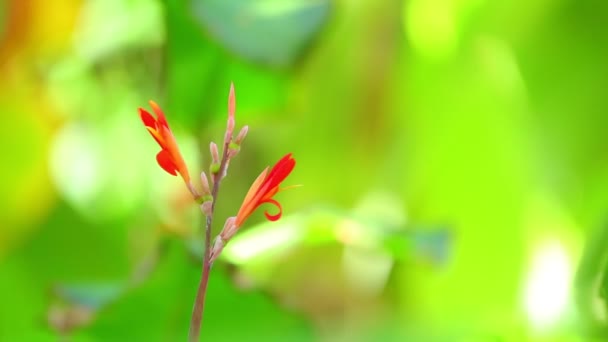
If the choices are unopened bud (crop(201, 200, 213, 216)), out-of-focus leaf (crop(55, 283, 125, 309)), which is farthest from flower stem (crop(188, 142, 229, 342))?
out-of-focus leaf (crop(55, 283, 125, 309))

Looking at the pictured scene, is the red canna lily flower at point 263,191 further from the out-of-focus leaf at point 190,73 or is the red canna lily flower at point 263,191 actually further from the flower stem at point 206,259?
the out-of-focus leaf at point 190,73

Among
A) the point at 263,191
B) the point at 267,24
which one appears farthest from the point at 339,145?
the point at 263,191

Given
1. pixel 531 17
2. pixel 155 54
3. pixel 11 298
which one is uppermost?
pixel 531 17

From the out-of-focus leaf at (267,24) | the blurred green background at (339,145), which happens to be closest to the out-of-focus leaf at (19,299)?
the blurred green background at (339,145)

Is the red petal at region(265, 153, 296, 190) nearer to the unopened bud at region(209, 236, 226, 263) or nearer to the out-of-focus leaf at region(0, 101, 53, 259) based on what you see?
the unopened bud at region(209, 236, 226, 263)

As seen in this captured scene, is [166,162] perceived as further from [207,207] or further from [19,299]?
[19,299]

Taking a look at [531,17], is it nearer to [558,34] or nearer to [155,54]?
[558,34]

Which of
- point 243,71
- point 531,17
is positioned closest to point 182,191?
point 243,71
